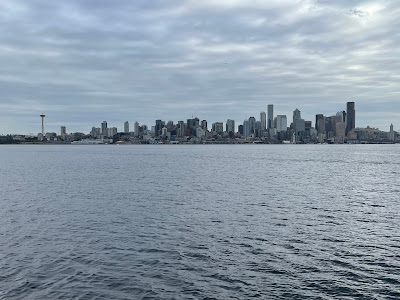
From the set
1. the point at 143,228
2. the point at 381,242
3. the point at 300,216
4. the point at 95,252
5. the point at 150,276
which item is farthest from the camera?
the point at 300,216

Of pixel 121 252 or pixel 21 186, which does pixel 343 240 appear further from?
pixel 21 186

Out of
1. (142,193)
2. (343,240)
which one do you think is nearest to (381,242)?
(343,240)

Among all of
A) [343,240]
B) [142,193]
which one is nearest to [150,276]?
[343,240]

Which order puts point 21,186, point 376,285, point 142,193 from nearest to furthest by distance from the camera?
point 376,285 < point 142,193 < point 21,186

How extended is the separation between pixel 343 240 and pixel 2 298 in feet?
93.0

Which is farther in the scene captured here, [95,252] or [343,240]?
[343,240]

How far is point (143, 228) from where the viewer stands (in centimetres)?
4062

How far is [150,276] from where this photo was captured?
2691cm

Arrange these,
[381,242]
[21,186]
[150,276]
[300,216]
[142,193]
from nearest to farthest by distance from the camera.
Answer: [150,276], [381,242], [300,216], [142,193], [21,186]

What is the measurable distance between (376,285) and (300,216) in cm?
2171

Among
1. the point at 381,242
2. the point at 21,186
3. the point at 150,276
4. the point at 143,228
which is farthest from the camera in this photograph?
the point at 21,186

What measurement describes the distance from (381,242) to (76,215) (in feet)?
114

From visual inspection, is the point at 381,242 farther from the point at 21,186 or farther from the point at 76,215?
the point at 21,186

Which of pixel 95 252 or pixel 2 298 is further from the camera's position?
pixel 95 252
